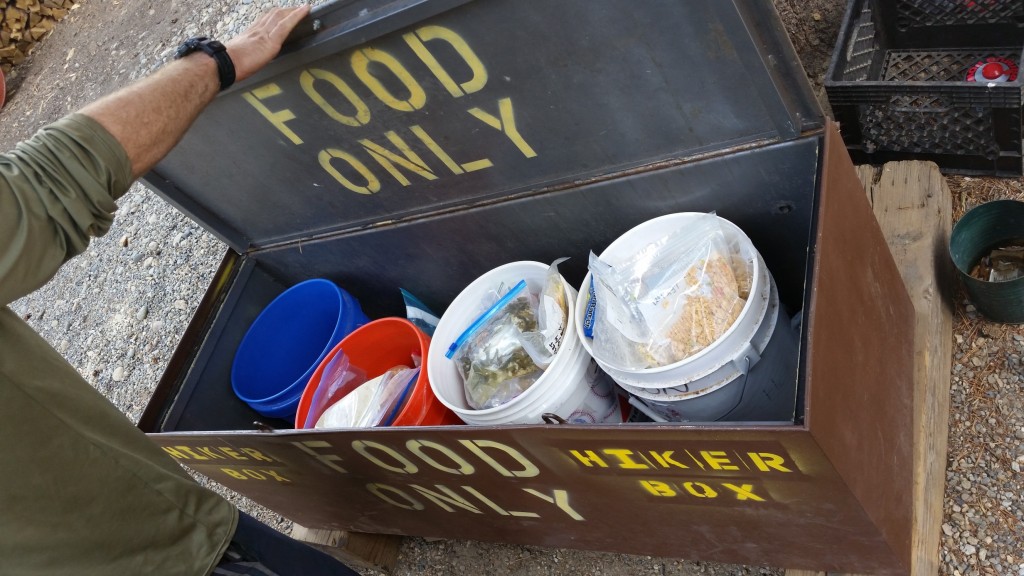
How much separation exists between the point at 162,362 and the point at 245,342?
4.02 ft

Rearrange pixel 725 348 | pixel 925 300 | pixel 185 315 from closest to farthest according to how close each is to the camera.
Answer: pixel 725 348
pixel 925 300
pixel 185 315

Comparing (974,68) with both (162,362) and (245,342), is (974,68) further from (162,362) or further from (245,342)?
(162,362)

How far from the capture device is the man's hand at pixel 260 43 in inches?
67.9

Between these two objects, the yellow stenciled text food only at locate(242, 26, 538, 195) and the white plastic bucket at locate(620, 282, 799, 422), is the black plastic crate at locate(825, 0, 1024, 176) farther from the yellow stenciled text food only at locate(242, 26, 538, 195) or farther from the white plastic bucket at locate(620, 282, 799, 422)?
the yellow stenciled text food only at locate(242, 26, 538, 195)

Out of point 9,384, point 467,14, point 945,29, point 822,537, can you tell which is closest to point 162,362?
point 9,384

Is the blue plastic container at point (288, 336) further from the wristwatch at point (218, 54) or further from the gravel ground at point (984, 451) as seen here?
the gravel ground at point (984, 451)

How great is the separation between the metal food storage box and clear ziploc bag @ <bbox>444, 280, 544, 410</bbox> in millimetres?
194

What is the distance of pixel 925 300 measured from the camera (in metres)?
2.01

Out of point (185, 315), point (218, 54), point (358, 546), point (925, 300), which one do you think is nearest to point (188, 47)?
point (218, 54)

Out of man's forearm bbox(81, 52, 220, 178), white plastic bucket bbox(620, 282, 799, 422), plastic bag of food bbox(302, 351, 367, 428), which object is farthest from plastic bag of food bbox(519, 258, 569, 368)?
man's forearm bbox(81, 52, 220, 178)

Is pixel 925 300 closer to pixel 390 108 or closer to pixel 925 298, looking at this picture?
pixel 925 298

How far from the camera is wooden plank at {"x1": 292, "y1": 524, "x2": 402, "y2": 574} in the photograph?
255 cm

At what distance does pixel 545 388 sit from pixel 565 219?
477mm

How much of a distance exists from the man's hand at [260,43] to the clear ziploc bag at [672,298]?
0.82 meters
